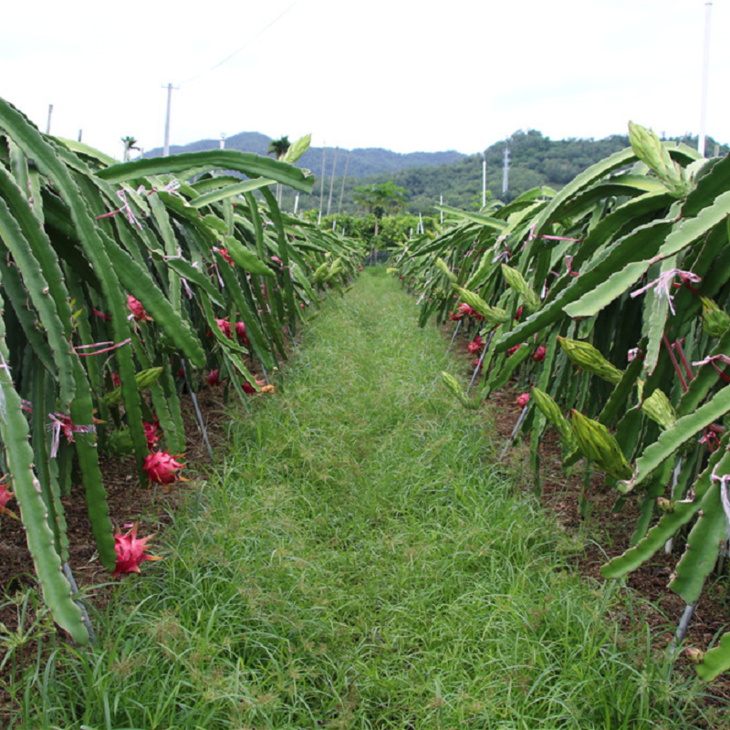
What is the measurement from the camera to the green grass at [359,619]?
1.14m

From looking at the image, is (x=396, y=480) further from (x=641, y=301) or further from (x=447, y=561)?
(x=641, y=301)

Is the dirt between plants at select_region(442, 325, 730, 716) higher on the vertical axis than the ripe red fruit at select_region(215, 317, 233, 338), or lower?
lower

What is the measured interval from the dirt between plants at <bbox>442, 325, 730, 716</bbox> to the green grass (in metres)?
0.06

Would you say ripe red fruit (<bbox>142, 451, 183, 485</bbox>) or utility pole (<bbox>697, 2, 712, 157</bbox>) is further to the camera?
utility pole (<bbox>697, 2, 712, 157</bbox>)

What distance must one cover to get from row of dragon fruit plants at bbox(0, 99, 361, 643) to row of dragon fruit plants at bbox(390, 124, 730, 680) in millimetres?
717

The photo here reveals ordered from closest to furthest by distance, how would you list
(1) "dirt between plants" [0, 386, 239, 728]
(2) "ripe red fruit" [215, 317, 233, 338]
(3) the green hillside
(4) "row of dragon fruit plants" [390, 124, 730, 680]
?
(4) "row of dragon fruit plants" [390, 124, 730, 680], (1) "dirt between plants" [0, 386, 239, 728], (2) "ripe red fruit" [215, 317, 233, 338], (3) the green hillside

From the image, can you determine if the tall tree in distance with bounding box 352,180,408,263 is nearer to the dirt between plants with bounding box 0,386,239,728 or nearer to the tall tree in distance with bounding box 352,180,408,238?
the tall tree in distance with bounding box 352,180,408,238

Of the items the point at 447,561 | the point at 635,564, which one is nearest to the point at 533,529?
the point at 447,561

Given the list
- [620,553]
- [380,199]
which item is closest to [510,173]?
[380,199]

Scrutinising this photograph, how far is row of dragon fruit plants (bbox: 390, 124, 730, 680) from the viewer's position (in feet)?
3.01

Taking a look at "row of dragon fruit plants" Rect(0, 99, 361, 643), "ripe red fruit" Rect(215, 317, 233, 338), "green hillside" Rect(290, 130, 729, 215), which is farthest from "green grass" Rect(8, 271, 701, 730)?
→ "green hillside" Rect(290, 130, 729, 215)

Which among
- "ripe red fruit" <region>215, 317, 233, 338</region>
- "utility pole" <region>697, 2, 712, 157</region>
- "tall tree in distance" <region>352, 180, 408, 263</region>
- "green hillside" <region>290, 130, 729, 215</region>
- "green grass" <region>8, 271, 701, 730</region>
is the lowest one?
"green grass" <region>8, 271, 701, 730</region>

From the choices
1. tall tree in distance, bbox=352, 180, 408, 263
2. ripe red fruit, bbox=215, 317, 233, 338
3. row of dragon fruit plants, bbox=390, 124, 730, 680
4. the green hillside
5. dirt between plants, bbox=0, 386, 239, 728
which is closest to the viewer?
row of dragon fruit plants, bbox=390, 124, 730, 680

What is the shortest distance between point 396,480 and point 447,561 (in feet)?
1.86
